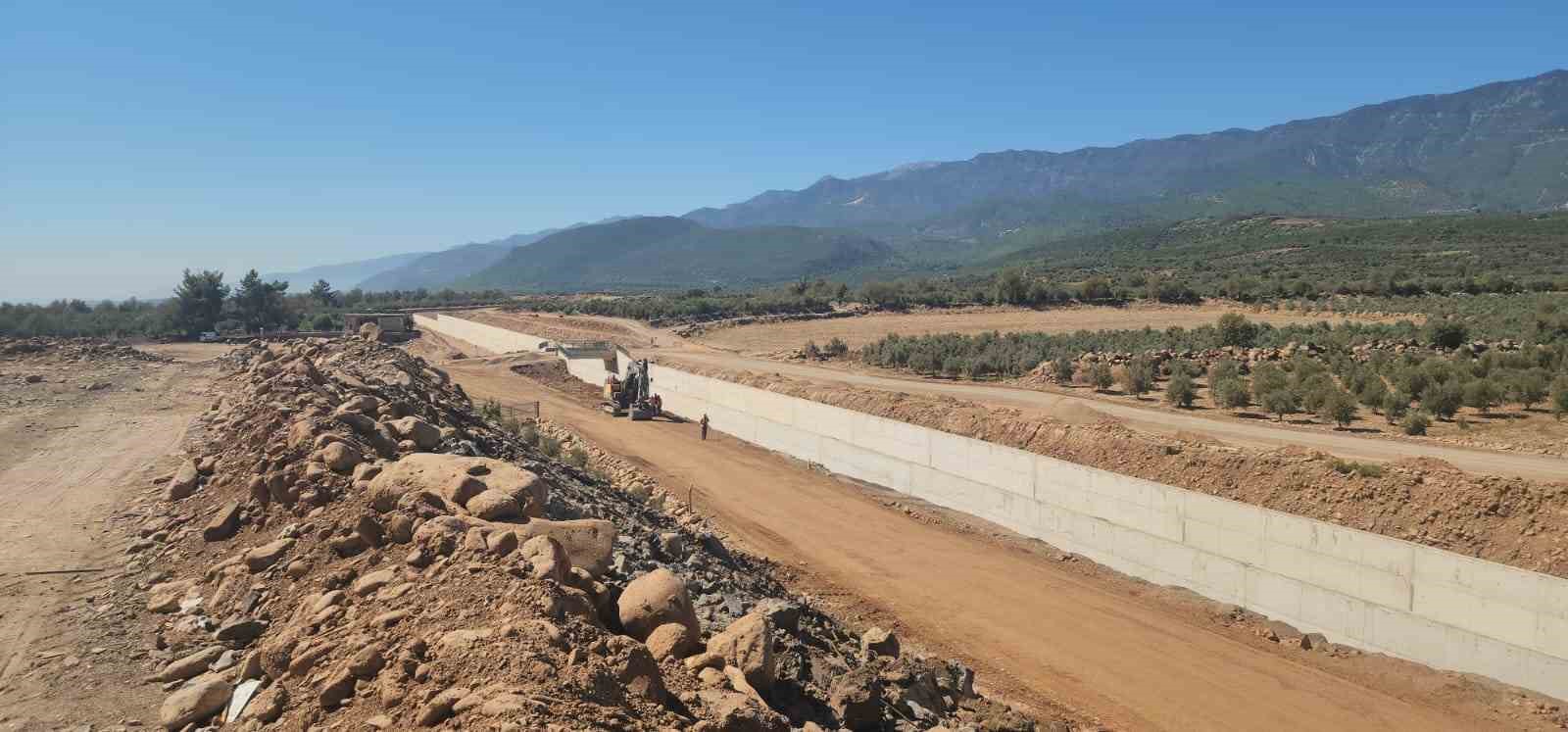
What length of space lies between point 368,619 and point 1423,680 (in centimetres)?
1603

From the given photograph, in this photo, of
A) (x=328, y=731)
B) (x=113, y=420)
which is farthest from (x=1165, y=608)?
(x=113, y=420)

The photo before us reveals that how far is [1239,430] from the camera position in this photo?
27578mm

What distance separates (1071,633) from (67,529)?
1681 centimetres

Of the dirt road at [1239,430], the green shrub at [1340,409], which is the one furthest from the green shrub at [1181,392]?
the green shrub at [1340,409]

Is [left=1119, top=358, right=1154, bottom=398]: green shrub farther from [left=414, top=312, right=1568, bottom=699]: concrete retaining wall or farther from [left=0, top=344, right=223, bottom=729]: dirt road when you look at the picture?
[left=0, top=344, right=223, bottom=729]: dirt road

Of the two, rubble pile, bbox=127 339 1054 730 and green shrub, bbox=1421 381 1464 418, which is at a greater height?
rubble pile, bbox=127 339 1054 730

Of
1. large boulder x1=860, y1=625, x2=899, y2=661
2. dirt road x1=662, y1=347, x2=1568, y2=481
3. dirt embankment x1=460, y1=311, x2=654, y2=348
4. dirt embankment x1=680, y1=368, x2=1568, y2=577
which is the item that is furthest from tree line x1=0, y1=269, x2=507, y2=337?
large boulder x1=860, y1=625, x2=899, y2=661

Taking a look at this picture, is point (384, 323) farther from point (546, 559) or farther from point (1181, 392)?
point (546, 559)

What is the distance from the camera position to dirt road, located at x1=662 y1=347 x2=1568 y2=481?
22.0m

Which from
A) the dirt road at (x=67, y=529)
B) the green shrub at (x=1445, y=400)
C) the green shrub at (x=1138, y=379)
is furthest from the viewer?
the green shrub at (x=1138, y=379)

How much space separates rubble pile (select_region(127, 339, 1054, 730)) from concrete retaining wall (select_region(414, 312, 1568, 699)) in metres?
6.83

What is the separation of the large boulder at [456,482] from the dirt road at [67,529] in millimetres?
2821

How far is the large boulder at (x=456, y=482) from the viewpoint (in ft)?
33.9

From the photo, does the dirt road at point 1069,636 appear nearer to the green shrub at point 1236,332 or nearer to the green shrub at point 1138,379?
the green shrub at point 1138,379
